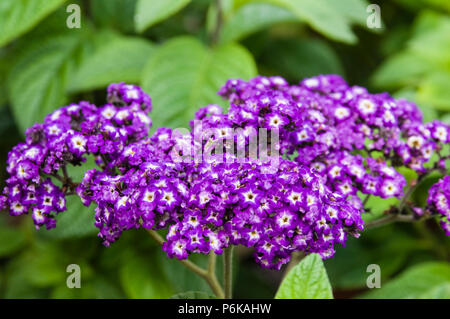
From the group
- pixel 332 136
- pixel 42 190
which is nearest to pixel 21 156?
pixel 42 190

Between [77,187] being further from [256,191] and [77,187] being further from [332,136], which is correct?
[332,136]

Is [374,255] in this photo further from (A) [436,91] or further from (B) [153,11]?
(B) [153,11]

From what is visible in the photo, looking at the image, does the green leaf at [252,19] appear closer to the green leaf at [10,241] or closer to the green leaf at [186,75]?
the green leaf at [186,75]

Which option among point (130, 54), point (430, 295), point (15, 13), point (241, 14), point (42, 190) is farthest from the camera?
point (241, 14)

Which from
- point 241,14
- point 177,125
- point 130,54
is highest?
point 241,14

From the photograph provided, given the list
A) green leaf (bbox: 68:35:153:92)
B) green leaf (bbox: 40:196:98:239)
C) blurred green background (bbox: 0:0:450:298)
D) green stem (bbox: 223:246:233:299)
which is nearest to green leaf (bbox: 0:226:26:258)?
blurred green background (bbox: 0:0:450:298)

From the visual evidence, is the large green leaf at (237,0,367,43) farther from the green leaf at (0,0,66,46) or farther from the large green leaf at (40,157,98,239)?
the large green leaf at (40,157,98,239)

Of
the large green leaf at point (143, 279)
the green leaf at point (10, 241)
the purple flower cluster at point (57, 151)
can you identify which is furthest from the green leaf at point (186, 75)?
the green leaf at point (10, 241)
